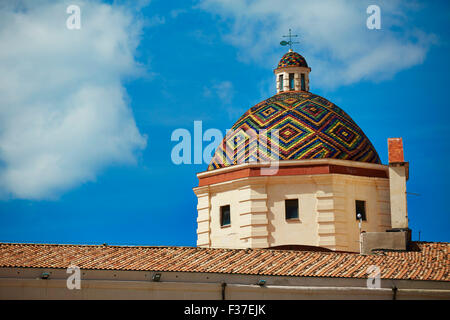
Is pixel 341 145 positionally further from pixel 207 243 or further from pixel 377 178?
pixel 207 243

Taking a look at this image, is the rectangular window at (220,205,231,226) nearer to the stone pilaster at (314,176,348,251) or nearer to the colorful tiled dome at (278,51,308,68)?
the stone pilaster at (314,176,348,251)

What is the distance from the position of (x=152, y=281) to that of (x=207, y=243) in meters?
7.26

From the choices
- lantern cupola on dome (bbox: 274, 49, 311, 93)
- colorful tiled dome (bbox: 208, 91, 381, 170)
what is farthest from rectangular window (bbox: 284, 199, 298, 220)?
lantern cupola on dome (bbox: 274, 49, 311, 93)

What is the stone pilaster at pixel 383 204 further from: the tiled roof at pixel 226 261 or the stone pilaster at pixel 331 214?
the tiled roof at pixel 226 261

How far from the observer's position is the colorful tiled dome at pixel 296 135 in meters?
28.5

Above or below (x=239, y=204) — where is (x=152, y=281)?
below

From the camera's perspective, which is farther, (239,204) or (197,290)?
(239,204)

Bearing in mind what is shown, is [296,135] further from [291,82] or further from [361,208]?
[291,82]

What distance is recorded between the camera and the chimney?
27.1 metres
